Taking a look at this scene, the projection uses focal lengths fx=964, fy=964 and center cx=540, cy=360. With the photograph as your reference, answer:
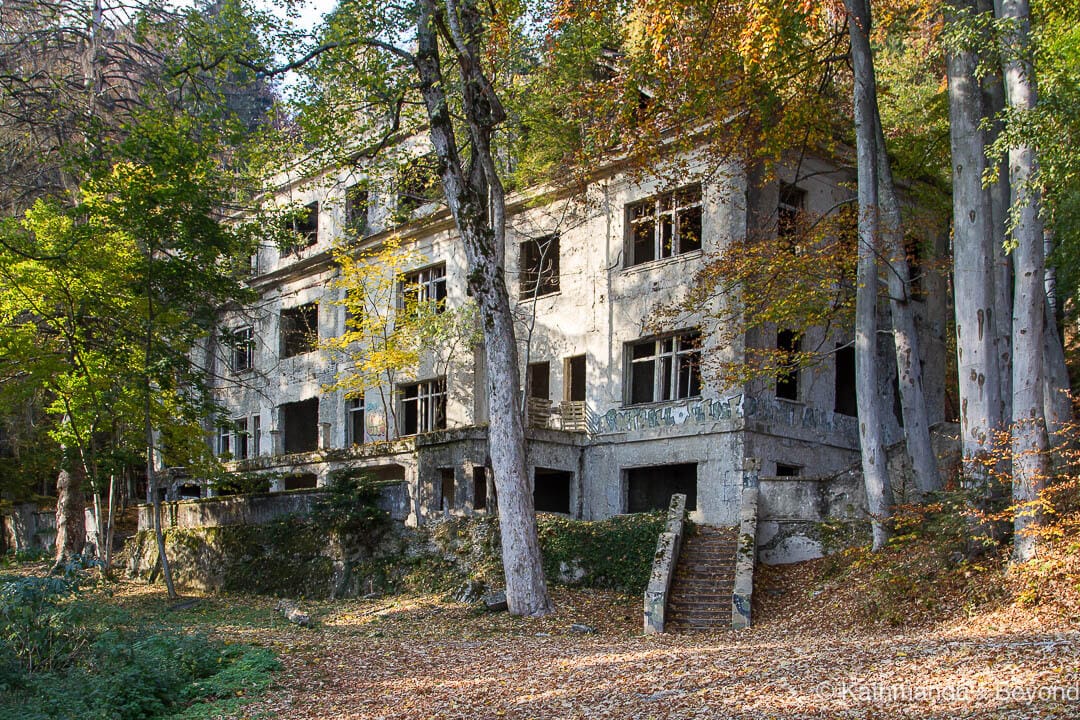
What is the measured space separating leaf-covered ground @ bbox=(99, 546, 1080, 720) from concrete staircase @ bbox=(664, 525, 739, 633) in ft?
2.07

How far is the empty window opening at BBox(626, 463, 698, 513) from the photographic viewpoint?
2536 cm

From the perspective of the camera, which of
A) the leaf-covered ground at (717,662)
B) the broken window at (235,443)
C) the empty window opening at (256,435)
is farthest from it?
the broken window at (235,443)

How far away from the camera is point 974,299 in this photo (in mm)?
13336

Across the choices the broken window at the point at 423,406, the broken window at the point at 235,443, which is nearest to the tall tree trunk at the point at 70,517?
the broken window at the point at 235,443

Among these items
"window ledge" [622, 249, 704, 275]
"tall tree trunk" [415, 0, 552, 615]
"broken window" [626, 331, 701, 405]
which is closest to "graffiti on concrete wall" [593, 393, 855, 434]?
"broken window" [626, 331, 701, 405]

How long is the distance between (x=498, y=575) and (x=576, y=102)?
1058cm

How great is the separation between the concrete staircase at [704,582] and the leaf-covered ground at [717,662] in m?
0.63

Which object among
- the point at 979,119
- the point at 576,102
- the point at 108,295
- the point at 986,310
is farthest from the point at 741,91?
the point at 108,295

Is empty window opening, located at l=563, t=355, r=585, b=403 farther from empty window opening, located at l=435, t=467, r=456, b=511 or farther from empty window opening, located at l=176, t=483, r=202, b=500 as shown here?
empty window opening, located at l=176, t=483, r=202, b=500

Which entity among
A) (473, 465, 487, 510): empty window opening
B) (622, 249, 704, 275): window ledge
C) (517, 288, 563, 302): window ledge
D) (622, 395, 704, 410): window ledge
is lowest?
(473, 465, 487, 510): empty window opening

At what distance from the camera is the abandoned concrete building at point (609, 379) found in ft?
73.6

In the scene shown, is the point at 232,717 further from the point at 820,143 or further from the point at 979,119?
the point at 820,143

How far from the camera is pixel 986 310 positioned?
1330cm

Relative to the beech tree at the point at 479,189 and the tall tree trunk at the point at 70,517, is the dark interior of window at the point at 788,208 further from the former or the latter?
the tall tree trunk at the point at 70,517
